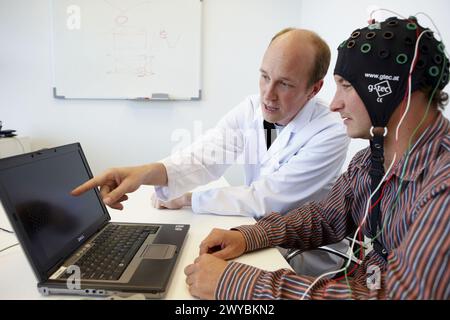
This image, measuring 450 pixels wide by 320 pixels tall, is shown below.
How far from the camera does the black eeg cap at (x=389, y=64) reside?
2.11 feet

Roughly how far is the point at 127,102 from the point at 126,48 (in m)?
0.42

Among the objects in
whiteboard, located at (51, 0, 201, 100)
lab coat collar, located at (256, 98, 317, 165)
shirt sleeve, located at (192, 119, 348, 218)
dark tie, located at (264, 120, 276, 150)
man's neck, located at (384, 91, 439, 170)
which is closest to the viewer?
man's neck, located at (384, 91, 439, 170)

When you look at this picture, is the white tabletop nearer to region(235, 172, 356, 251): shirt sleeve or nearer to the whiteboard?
region(235, 172, 356, 251): shirt sleeve

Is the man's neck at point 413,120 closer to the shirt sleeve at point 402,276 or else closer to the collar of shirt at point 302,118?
the shirt sleeve at point 402,276

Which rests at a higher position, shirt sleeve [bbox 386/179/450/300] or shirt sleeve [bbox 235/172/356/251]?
shirt sleeve [bbox 386/179/450/300]

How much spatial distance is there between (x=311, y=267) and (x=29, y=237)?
3.00 ft

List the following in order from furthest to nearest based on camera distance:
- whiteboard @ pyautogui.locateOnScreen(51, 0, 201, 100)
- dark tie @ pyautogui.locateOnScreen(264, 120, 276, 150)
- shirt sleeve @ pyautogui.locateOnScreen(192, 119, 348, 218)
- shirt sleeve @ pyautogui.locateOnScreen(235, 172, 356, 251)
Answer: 1. whiteboard @ pyautogui.locateOnScreen(51, 0, 201, 100)
2. dark tie @ pyautogui.locateOnScreen(264, 120, 276, 150)
3. shirt sleeve @ pyautogui.locateOnScreen(192, 119, 348, 218)
4. shirt sleeve @ pyautogui.locateOnScreen(235, 172, 356, 251)

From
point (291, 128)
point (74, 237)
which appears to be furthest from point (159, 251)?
point (291, 128)

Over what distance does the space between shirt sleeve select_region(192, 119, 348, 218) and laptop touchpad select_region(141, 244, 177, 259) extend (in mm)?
321

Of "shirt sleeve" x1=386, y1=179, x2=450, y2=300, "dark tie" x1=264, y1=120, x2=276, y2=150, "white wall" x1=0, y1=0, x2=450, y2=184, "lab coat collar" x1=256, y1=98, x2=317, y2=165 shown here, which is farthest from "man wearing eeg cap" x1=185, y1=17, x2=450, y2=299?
"white wall" x1=0, y1=0, x2=450, y2=184

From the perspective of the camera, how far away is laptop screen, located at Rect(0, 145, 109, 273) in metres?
0.58

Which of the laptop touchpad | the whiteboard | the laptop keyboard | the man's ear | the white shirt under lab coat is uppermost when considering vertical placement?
the whiteboard

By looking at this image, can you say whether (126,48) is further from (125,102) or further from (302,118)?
(302,118)

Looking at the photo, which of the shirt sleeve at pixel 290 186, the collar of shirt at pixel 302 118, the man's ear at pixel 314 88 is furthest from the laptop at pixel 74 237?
the man's ear at pixel 314 88
